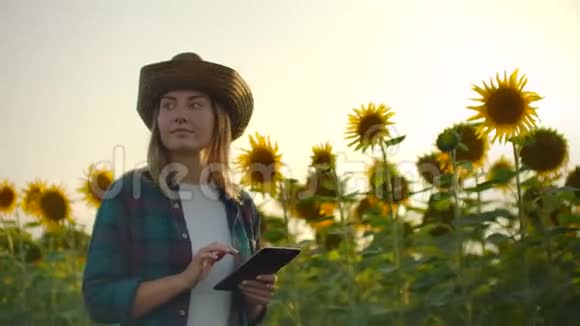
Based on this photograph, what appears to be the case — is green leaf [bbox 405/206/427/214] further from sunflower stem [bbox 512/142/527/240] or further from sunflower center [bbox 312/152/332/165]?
sunflower center [bbox 312/152/332/165]

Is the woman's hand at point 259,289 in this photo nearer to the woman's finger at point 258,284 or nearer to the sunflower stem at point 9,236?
the woman's finger at point 258,284

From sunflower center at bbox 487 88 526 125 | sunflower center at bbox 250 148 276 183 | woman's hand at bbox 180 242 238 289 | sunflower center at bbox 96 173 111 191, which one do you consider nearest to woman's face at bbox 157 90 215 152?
woman's hand at bbox 180 242 238 289

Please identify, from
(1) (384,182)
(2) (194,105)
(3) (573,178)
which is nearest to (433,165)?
(1) (384,182)

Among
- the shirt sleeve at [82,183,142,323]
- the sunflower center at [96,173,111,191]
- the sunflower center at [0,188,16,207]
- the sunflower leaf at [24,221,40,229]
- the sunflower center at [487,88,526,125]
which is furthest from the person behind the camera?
the sunflower center at [0,188,16,207]

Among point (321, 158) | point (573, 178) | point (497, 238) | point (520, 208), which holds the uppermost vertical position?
point (321, 158)

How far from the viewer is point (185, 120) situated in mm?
2707

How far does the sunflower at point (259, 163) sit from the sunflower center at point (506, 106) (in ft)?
3.71

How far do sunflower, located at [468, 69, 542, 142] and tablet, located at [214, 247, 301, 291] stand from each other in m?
2.08

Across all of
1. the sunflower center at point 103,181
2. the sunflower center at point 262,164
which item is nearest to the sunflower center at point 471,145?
the sunflower center at point 262,164

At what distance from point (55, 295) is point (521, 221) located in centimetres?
368

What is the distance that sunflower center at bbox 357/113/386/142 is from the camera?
14.0 feet

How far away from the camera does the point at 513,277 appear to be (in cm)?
369

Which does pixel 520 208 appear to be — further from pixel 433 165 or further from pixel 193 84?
pixel 193 84

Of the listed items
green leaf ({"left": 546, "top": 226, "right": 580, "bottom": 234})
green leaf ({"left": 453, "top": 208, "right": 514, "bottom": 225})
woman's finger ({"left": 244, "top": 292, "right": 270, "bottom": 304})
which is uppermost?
green leaf ({"left": 453, "top": 208, "right": 514, "bottom": 225})
